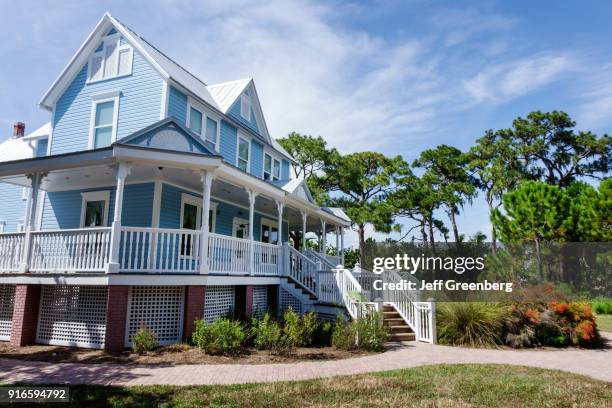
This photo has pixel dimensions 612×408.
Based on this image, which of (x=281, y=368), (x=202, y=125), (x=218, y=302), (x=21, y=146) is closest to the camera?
(x=281, y=368)

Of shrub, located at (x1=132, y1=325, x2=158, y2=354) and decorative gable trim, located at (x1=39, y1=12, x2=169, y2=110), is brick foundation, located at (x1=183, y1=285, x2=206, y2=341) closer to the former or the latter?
shrub, located at (x1=132, y1=325, x2=158, y2=354)

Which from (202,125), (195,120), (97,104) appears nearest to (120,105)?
(97,104)

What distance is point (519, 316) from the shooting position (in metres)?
13.1

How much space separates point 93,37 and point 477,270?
2820 centimetres

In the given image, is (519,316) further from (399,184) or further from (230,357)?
(399,184)

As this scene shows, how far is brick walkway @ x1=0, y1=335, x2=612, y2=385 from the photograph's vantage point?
7.74 meters

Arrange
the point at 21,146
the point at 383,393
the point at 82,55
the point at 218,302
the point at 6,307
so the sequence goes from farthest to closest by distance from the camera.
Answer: the point at 21,146 < the point at 82,55 < the point at 218,302 < the point at 6,307 < the point at 383,393

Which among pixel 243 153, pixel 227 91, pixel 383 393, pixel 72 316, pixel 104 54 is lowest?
pixel 383 393

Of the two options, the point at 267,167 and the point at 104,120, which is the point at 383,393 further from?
the point at 267,167

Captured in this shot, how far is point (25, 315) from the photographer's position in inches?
452

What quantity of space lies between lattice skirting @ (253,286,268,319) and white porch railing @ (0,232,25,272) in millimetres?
7078

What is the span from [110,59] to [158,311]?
10.3 meters

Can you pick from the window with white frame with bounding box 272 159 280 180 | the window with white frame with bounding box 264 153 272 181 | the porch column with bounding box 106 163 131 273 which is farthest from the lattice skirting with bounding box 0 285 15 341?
the window with white frame with bounding box 272 159 280 180

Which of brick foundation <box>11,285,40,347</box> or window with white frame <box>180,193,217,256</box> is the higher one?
window with white frame <box>180,193,217,256</box>
